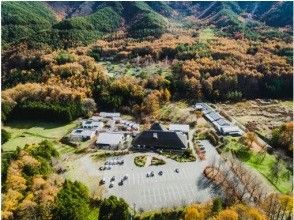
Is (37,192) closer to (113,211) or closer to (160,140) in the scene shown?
(113,211)

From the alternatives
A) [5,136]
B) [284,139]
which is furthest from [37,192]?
[284,139]

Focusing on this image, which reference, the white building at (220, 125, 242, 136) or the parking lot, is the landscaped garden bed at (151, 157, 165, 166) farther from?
the white building at (220, 125, 242, 136)

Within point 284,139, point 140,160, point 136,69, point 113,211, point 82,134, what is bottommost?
point 82,134

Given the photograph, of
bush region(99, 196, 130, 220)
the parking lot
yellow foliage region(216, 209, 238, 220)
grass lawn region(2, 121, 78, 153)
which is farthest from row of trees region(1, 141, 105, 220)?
yellow foliage region(216, 209, 238, 220)

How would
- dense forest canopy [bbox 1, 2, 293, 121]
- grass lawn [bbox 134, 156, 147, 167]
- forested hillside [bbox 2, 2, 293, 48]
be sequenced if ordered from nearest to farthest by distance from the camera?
grass lawn [bbox 134, 156, 147, 167] → dense forest canopy [bbox 1, 2, 293, 121] → forested hillside [bbox 2, 2, 293, 48]

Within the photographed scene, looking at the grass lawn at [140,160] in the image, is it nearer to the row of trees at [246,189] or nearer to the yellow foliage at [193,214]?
the row of trees at [246,189]

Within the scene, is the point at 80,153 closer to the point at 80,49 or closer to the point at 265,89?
the point at 265,89
